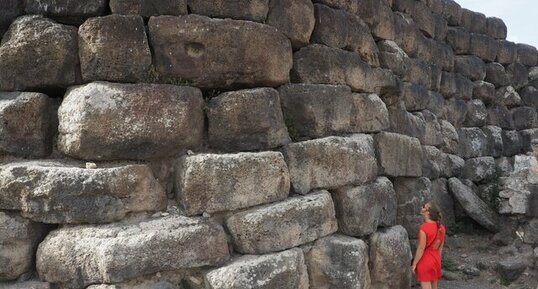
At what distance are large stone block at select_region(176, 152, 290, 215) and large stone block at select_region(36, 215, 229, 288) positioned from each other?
182 millimetres

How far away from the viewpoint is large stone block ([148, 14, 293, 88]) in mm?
3904

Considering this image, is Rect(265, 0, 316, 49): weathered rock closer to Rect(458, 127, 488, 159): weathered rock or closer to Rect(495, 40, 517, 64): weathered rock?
Rect(458, 127, 488, 159): weathered rock

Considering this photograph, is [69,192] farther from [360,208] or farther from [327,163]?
[360,208]

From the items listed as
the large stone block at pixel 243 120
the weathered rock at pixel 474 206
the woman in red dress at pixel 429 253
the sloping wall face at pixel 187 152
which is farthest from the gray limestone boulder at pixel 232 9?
the weathered rock at pixel 474 206

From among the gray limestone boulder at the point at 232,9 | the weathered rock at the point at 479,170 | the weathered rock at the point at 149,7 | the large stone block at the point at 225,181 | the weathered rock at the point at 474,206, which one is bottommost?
the weathered rock at the point at 474,206

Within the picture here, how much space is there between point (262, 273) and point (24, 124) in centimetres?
207

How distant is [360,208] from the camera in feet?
15.2

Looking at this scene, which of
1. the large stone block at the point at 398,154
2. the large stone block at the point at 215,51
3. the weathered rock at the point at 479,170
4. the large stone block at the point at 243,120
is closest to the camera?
the large stone block at the point at 215,51

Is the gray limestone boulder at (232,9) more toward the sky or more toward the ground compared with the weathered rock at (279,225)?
more toward the sky

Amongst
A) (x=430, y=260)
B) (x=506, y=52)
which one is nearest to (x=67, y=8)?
(x=430, y=260)

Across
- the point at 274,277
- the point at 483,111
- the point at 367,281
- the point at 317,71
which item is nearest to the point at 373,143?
the point at 317,71

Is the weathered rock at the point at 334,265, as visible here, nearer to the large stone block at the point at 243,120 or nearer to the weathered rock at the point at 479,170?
the large stone block at the point at 243,120

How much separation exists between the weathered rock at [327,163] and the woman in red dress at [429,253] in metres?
1.45

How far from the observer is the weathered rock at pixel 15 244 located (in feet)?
12.0
